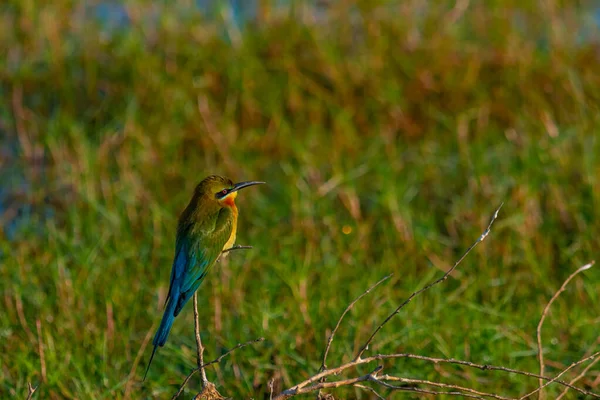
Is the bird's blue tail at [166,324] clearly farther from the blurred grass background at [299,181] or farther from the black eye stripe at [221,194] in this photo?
the blurred grass background at [299,181]

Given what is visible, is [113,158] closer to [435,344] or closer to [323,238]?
[323,238]

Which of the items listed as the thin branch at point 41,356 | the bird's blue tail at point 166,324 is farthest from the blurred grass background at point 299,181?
the bird's blue tail at point 166,324

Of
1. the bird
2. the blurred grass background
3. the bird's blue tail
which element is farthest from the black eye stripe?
the blurred grass background

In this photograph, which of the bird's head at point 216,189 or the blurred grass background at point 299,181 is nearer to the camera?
the bird's head at point 216,189

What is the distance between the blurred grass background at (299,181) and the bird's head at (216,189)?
93cm

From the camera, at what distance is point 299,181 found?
5.72 meters

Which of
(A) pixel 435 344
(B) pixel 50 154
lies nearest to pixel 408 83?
(B) pixel 50 154

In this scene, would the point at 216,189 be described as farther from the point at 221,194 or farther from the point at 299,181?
the point at 299,181

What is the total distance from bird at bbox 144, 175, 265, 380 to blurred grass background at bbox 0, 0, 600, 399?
2.93 feet

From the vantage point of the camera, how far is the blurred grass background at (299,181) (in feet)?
14.2

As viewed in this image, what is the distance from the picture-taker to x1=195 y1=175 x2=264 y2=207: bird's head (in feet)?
11.3

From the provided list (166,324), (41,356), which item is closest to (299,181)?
(41,356)

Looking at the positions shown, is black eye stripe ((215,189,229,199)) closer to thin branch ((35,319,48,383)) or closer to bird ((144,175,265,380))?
bird ((144,175,265,380))

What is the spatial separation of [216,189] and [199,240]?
9.9 inches
